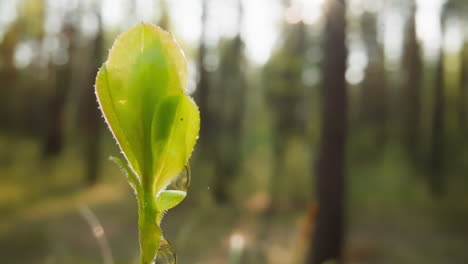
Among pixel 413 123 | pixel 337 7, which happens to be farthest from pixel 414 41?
pixel 337 7

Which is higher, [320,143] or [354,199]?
[320,143]

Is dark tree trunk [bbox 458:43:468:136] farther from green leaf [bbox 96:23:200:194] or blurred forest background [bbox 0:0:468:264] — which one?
green leaf [bbox 96:23:200:194]

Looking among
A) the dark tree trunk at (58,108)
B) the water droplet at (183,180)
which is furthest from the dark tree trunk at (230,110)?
the water droplet at (183,180)

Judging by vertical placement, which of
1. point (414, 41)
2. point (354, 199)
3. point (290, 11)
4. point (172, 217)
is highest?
point (290, 11)

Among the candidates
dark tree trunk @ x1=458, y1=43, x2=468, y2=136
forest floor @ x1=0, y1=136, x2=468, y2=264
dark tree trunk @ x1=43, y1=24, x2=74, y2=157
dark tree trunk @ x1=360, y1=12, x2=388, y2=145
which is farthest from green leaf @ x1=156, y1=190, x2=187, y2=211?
dark tree trunk @ x1=360, y1=12, x2=388, y2=145

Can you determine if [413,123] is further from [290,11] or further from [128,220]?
[128,220]

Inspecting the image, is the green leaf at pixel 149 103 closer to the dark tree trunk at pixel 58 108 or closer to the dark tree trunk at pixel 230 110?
the dark tree trunk at pixel 230 110

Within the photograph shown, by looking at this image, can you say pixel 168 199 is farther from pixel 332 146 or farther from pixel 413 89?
pixel 413 89

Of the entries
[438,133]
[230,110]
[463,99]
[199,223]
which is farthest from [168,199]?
[463,99]
